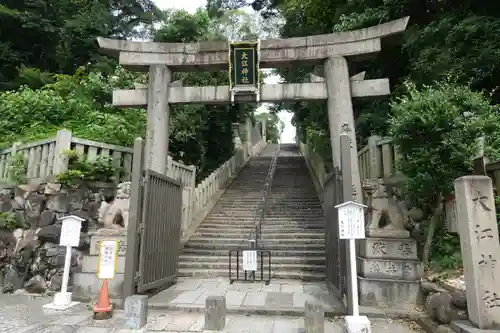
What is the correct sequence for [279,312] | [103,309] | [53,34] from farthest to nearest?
[53,34]
[279,312]
[103,309]

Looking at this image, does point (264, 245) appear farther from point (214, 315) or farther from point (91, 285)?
point (214, 315)

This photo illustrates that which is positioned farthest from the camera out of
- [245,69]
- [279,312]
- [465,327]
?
[245,69]

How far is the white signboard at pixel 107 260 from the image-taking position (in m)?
5.27

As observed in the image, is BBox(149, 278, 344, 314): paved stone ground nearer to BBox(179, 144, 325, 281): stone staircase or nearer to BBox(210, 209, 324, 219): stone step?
BBox(179, 144, 325, 281): stone staircase

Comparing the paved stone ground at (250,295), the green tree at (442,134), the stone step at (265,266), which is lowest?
the paved stone ground at (250,295)

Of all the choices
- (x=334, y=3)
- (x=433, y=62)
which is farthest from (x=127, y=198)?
(x=334, y=3)

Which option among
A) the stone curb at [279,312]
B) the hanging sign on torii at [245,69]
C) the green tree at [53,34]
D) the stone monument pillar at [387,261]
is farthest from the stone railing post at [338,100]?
the green tree at [53,34]

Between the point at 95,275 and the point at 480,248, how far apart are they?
637 cm

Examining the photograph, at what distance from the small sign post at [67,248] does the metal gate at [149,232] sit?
1275 millimetres

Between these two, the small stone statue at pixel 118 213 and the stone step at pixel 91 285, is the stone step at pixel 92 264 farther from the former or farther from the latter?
the small stone statue at pixel 118 213

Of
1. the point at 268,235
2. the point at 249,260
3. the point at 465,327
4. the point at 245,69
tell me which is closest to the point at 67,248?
the point at 249,260

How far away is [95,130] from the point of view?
32.1 ft

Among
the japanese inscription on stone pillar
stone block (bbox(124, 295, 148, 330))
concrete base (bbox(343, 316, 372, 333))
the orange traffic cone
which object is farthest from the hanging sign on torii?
concrete base (bbox(343, 316, 372, 333))

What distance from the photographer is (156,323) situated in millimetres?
4973
